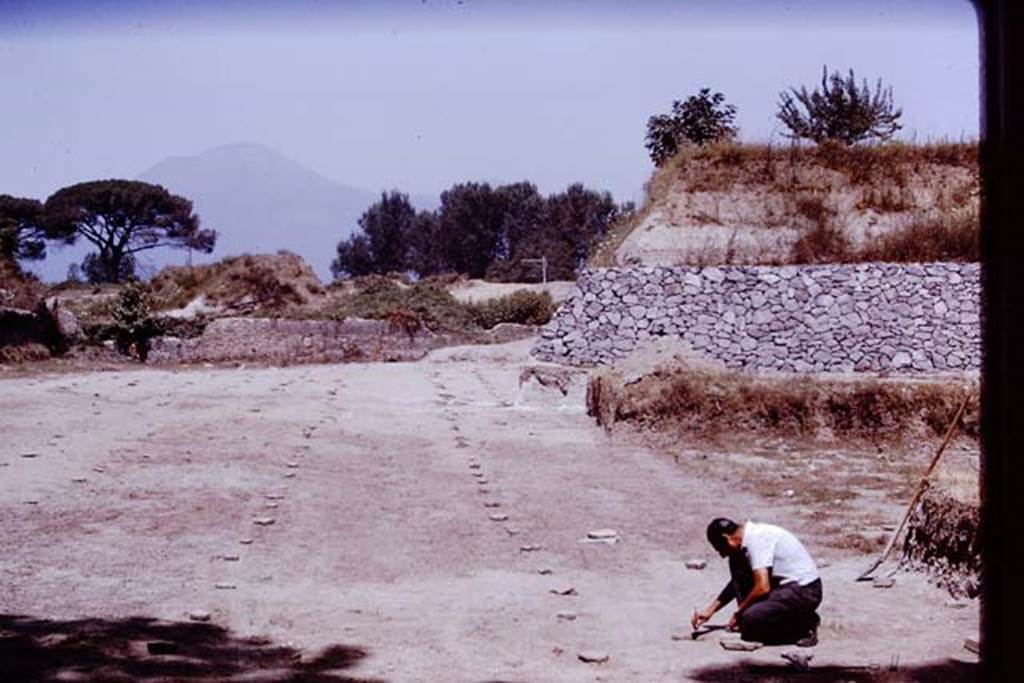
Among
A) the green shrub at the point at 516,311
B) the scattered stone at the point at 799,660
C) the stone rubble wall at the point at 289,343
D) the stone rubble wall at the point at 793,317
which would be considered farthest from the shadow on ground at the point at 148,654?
the green shrub at the point at 516,311

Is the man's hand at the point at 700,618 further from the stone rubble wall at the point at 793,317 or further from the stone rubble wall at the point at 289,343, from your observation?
the stone rubble wall at the point at 289,343

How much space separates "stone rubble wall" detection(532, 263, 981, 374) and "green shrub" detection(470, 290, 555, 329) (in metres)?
16.3

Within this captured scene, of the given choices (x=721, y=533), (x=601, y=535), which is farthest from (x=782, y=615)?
(x=601, y=535)

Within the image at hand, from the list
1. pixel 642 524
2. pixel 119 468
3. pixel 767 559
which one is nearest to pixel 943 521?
pixel 767 559

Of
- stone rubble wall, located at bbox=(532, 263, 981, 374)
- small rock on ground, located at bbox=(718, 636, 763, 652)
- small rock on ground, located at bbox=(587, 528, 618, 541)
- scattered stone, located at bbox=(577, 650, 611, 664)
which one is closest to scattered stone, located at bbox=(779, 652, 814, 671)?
small rock on ground, located at bbox=(718, 636, 763, 652)

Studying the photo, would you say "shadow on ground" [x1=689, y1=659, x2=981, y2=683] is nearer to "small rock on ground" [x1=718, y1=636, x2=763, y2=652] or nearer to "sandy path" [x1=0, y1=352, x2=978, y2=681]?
"sandy path" [x1=0, y1=352, x2=978, y2=681]

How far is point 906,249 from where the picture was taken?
68.3 feet

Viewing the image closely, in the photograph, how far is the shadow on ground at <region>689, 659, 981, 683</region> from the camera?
496 cm

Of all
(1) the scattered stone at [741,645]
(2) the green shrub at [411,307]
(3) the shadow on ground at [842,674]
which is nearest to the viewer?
(3) the shadow on ground at [842,674]

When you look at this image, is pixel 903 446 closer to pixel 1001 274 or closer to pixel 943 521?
pixel 943 521

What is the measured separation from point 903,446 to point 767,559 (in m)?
8.40

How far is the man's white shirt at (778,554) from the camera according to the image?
19.0ft

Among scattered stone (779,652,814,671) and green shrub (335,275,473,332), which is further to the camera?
green shrub (335,275,473,332)

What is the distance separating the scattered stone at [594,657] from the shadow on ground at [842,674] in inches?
17.6
